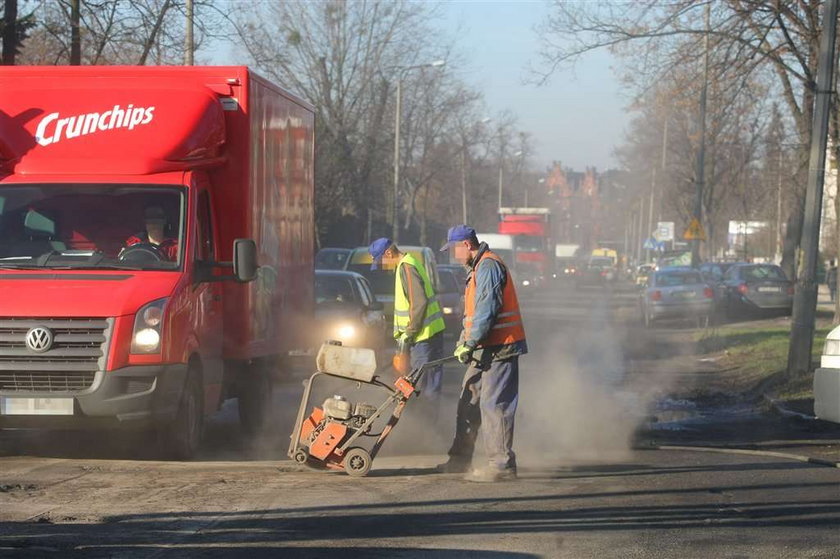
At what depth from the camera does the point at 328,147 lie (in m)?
41.8

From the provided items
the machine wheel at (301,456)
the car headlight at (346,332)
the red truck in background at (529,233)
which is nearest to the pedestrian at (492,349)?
the machine wheel at (301,456)

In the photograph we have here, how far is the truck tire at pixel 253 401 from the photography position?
11.5m

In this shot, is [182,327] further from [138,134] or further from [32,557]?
[32,557]

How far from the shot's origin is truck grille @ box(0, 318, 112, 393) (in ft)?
28.7

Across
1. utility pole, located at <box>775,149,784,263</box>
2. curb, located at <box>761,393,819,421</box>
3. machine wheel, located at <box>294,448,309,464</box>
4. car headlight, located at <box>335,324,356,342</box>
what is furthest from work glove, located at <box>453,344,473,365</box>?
utility pole, located at <box>775,149,784,263</box>

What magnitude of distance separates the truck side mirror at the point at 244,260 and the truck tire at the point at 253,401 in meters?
2.01

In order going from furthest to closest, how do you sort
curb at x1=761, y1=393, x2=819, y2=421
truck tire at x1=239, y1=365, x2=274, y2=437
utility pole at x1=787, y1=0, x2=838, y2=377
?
utility pole at x1=787, y1=0, x2=838, y2=377
curb at x1=761, y1=393, x2=819, y2=421
truck tire at x1=239, y1=365, x2=274, y2=437

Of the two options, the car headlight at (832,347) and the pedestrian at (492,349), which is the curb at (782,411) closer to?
the car headlight at (832,347)

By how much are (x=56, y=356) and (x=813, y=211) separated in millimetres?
10554

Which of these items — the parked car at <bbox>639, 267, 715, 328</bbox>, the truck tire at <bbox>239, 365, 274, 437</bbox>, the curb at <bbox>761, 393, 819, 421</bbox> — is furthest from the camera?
the parked car at <bbox>639, 267, 715, 328</bbox>

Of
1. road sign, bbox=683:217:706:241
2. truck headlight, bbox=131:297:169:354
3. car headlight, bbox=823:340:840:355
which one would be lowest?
car headlight, bbox=823:340:840:355

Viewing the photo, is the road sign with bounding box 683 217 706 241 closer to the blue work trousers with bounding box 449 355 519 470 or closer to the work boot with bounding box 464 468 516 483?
the blue work trousers with bounding box 449 355 519 470

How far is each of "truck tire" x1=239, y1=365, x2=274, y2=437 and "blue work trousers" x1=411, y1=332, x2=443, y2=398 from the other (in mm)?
1578

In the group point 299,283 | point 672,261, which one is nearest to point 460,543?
point 299,283
